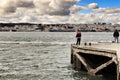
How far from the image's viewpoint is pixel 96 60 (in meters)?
33.2

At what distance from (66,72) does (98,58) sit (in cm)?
334

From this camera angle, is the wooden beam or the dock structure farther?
the wooden beam

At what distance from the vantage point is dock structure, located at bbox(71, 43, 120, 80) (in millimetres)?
27469

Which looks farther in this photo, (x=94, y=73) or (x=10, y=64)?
(x=10, y=64)

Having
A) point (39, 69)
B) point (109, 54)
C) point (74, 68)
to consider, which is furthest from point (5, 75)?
point (109, 54)

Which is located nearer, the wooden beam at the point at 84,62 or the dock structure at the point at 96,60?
the dock structure at the point at 96,60

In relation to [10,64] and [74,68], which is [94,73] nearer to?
[74,68]

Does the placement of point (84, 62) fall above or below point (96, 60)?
above

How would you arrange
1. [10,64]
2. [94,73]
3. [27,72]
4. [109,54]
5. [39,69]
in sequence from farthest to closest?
[10,64] → [39,69] → [27,72] → [94,73] → [109,54]

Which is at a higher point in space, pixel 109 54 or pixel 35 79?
pixel 109 54

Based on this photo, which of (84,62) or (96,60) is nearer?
(84,62)

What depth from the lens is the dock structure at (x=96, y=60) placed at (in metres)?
27.5

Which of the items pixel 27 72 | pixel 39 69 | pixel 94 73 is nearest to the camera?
pixel 94 73

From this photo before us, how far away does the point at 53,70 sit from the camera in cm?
3297
